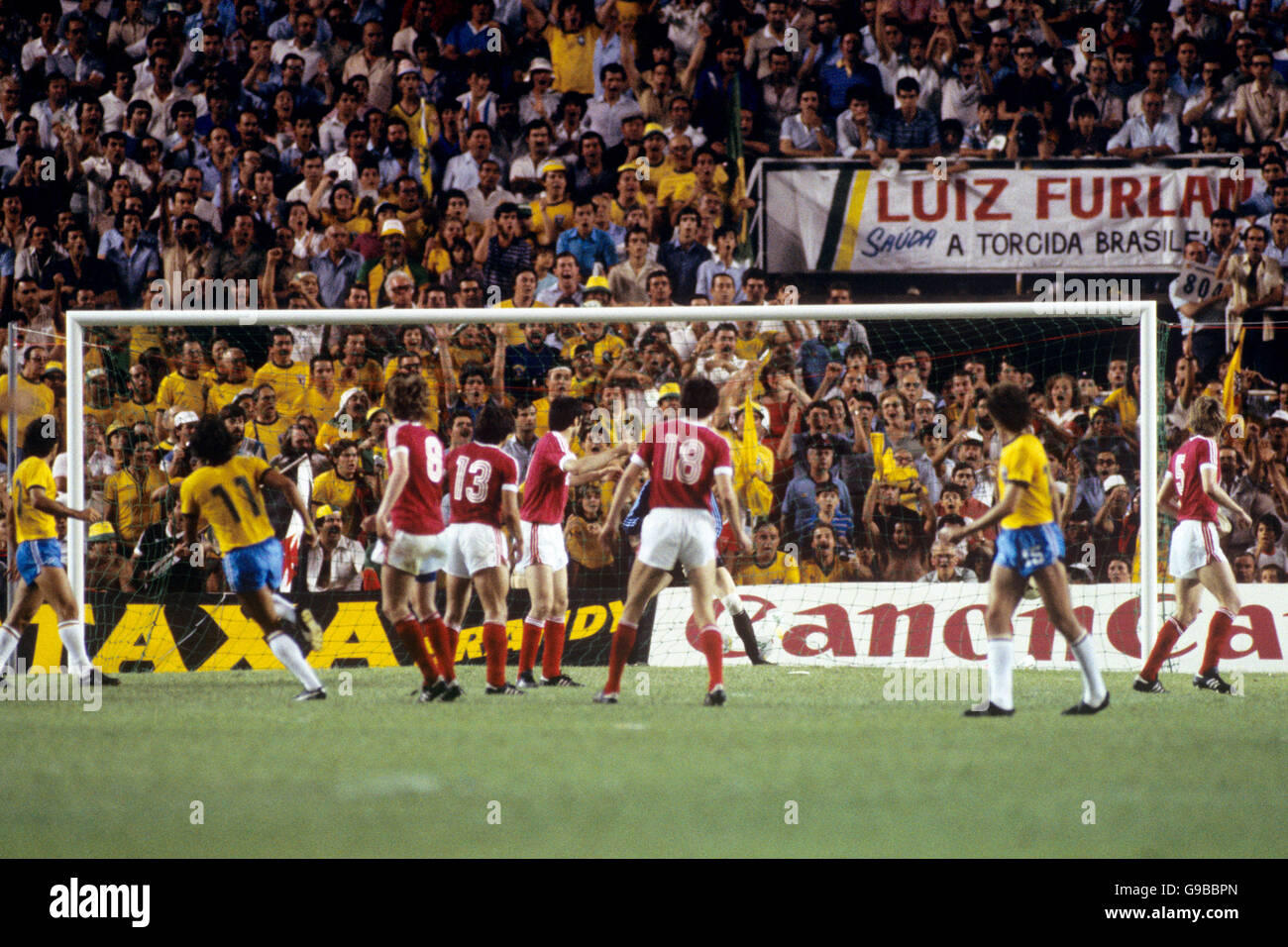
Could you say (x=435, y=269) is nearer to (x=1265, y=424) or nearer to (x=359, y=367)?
(x=359, y=367)

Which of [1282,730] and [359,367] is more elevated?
[359,367]

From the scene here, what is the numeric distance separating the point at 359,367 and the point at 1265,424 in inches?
281

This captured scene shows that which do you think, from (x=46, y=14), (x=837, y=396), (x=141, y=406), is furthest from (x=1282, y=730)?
(x=46, y=14)

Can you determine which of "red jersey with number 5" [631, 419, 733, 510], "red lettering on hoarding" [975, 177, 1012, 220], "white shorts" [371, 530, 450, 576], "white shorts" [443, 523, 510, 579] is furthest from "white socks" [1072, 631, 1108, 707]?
"red lettering on hoarding" [975, 177, 1012, 220]

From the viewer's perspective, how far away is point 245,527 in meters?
8.31

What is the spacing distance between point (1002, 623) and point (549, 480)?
297 centimetres

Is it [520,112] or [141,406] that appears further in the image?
[520,112]

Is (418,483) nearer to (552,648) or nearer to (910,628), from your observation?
(552,648)

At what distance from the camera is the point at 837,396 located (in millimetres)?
10578

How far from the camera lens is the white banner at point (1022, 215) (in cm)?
1234

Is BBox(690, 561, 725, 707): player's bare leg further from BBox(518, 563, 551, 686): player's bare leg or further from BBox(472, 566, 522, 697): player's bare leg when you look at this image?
BBox(472, 566, 522, 697): player's bare leg

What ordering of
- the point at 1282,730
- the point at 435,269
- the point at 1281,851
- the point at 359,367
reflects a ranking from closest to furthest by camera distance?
the point at 1281,851 → the point at 1282,730 → the point at 359,367 → the point at 435,269

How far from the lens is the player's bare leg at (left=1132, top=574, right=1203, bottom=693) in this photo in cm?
864

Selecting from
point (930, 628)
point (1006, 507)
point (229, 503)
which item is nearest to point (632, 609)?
point (1006, 507)
